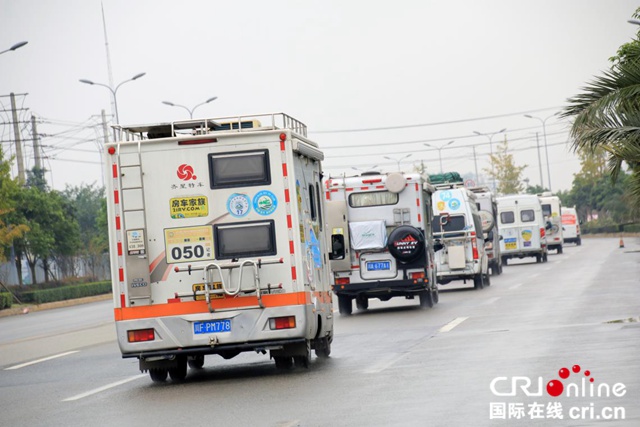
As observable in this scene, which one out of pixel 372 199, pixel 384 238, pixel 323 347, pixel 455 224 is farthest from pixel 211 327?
pixel 455 224

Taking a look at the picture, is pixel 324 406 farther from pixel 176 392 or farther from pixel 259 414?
pixel 176 392

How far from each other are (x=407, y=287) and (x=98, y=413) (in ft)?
46.9

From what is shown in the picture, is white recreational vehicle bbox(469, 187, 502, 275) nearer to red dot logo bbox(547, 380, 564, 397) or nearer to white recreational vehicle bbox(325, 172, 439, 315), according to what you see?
white recreational vehicle bbox(325, 172, 439, 315)

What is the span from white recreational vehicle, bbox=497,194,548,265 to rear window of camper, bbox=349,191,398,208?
1041 inches

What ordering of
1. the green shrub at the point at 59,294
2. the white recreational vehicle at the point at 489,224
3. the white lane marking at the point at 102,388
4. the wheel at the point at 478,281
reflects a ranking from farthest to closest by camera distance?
the green shrub at the point at 59,294
the white recreational vehicle at the point at 489,224
the wheel at the point at 478,281
the white lane marking at the point at 102,388

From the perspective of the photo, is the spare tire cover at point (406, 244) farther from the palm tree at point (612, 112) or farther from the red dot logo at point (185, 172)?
the red dot logo at point (185, 172)

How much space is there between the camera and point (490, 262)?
43.3 m

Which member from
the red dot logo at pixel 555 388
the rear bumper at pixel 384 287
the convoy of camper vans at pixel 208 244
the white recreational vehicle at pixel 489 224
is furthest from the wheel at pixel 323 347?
the white recreational vehicle at pixel 489 224

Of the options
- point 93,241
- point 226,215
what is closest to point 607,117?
point 226,215

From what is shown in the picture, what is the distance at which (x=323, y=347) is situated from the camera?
16172 millimetres

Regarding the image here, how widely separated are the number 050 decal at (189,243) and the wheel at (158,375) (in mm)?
1585

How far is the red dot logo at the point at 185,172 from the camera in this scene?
14.1 meters

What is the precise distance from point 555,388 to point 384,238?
1457cm

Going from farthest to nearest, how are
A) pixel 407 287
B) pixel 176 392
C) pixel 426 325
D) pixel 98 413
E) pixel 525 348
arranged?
pixel 407 287 < pixel 426 325 < pixel 525 348 < pixel 176 392 < pixel 98 413
